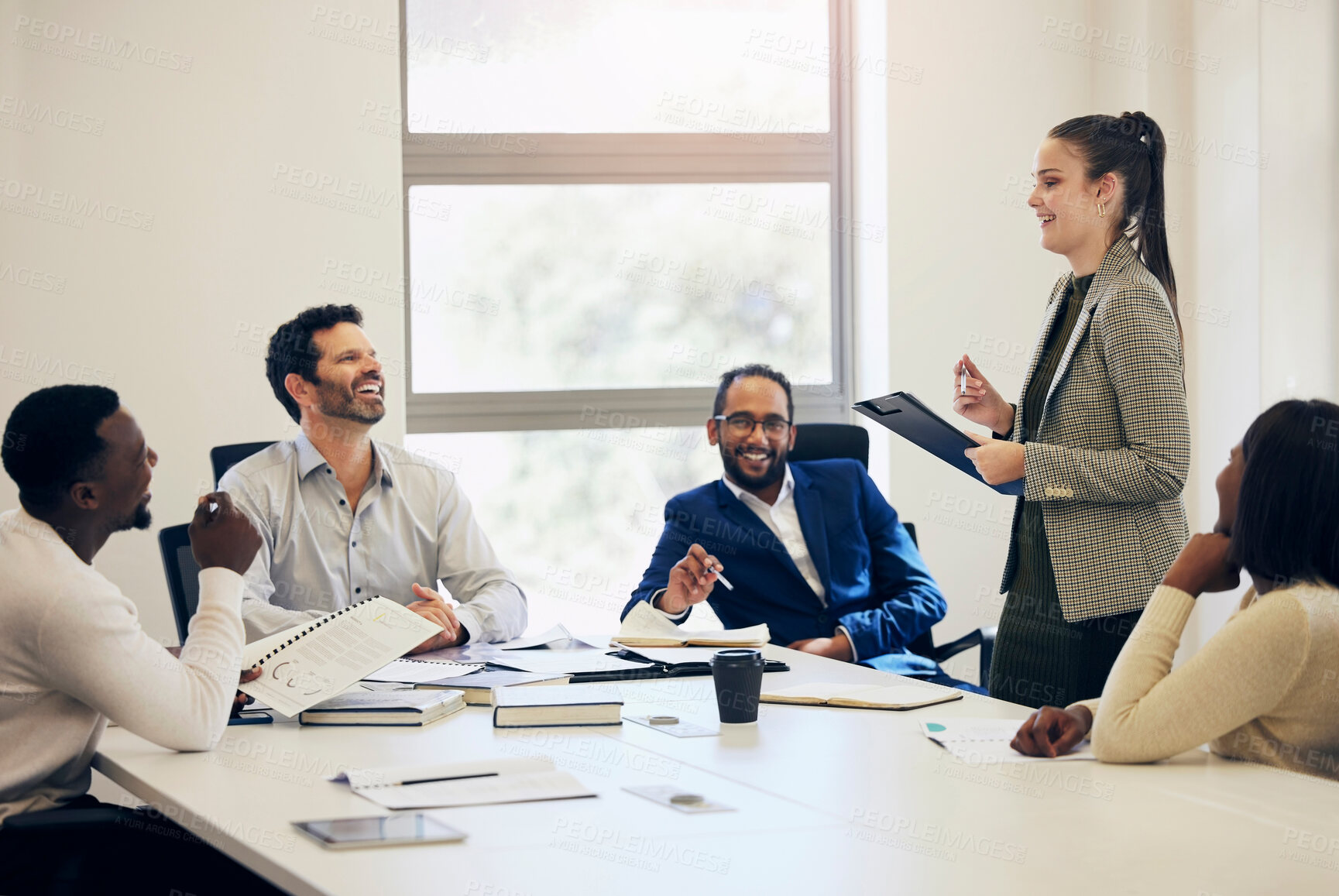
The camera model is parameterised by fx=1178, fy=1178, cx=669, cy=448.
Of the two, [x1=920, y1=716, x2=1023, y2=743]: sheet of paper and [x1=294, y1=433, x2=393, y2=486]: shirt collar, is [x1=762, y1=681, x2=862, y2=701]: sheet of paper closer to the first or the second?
[x1=920, y1=716, x2=1023, y2=743]: sheet of paper

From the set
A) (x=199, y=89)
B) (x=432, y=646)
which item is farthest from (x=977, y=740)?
(x=199, y=89)

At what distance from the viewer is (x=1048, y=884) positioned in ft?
3.59

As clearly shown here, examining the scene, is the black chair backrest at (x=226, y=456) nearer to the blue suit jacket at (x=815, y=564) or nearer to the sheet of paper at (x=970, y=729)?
the blue suit jacket at (x=815, y=564)

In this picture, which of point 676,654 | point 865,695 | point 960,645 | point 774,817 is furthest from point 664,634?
point 774,817

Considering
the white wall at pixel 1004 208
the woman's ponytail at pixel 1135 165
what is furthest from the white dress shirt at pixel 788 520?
the woman's ponytail at pixel 1135 165

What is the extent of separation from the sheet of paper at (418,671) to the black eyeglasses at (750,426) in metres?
1.18

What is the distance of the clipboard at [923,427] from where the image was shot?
2270mm

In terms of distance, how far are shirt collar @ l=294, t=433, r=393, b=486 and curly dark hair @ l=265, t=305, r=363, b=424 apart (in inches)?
7.4

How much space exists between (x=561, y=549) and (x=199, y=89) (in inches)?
75.9

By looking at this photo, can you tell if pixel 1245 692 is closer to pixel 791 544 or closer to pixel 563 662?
pixel 563 662

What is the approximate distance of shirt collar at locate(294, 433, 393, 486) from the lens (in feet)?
9.05

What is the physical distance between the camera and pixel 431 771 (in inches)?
58.1

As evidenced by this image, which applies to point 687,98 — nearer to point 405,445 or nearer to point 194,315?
point 405,445

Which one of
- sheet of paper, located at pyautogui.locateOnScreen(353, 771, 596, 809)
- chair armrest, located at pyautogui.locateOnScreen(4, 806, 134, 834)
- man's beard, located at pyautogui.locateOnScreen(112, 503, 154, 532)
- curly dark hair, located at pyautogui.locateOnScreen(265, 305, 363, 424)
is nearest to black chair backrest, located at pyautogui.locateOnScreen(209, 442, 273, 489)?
curly dark hair, located at pyautogui.locateOnScreen(265, 305, 363, 424)
